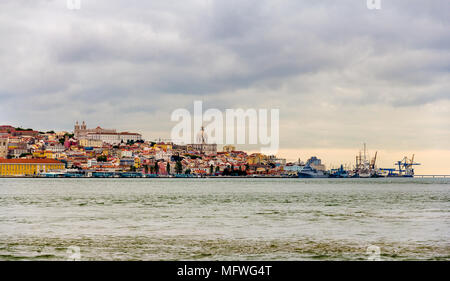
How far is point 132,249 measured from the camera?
34.7 ft

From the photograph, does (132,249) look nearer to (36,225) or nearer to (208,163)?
(36,225)

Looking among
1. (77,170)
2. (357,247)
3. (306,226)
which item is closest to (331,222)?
(306,226)

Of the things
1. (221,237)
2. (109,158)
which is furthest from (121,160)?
(221,237)

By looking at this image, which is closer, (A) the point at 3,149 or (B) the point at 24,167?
(B) the point at 24,167

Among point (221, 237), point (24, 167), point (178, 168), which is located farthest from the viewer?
point (178, 168)

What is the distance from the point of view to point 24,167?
119938mm

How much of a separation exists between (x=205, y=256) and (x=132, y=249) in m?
1.58

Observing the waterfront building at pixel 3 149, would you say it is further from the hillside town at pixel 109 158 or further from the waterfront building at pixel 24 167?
the waterfront building at pixel 24 167

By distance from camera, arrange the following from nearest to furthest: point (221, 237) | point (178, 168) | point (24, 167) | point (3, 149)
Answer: point (221, 237) → point (24, 167) → point (178, 168) → point (3, 149)

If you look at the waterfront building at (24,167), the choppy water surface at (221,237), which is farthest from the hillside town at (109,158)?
the choppy water surface at (221,237)

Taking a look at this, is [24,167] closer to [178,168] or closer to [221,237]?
[178,168]

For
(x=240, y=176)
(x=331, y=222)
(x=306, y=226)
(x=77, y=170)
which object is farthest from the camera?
(x=240, y=176)

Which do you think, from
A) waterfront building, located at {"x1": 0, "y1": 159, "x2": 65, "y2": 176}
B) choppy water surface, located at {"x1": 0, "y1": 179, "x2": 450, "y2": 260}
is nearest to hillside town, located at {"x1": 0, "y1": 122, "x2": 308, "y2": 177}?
waterfront building, located at {"x1": 0, "y1": 159, "x2": 65, "y2": 176}

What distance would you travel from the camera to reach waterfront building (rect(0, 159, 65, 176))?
119 meters
